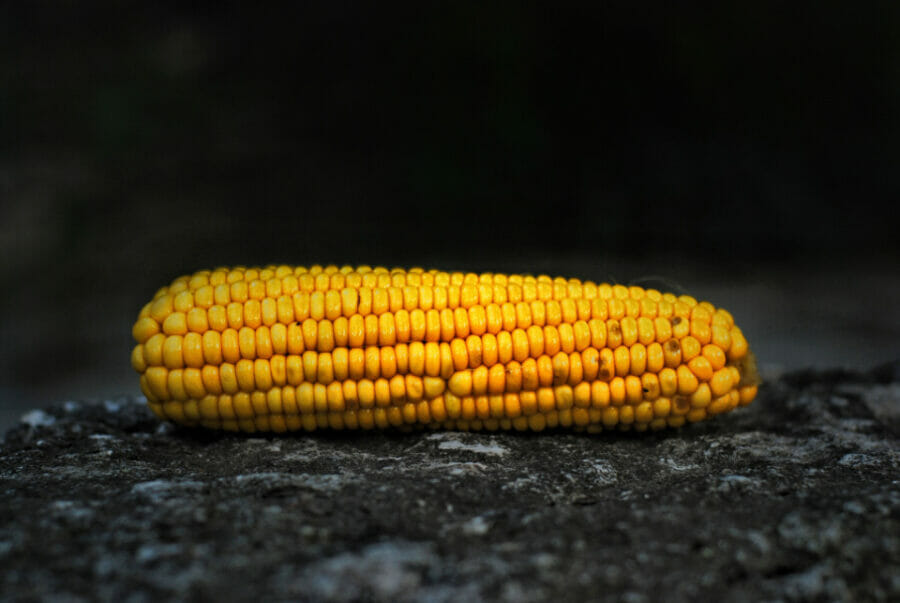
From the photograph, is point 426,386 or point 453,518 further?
point 426,386

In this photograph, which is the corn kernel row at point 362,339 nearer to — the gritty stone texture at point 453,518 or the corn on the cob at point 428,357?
the corn on the cob at point 428,357

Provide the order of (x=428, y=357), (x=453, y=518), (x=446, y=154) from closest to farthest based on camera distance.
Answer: (x=453, y=518), (x=428, y=357), (x=446, y=154)

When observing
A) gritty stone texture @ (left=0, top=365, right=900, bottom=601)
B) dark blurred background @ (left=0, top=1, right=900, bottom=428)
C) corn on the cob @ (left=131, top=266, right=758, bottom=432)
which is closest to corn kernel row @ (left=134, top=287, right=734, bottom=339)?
corn on the cob @ (left=131, top=266, right=758, bottom=432)

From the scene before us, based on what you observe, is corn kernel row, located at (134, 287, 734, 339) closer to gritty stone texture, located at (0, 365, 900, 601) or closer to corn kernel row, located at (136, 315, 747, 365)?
corn kernel row, located at (136, 315, 747, 365)

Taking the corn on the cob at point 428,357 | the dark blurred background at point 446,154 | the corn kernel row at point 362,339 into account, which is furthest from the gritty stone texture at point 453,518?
the dark blurred background at point 446,154

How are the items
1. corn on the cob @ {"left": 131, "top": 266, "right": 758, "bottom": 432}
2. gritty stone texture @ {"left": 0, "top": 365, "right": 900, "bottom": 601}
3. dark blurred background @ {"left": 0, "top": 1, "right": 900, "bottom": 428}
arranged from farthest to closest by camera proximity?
dark blurred background @ {"left": 0, "top": 1, "right": 900, "bottom": 428} → corn on the cob @ {"left": 131, "top": 266, "right": 758, "bottom": 432} → gritty stone texture @ {"left": 0, "top": 365, "right": 900, "bottom": 601}

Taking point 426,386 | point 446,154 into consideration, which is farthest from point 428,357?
point 446,154

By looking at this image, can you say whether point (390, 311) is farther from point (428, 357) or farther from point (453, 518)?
point (453, 518)
